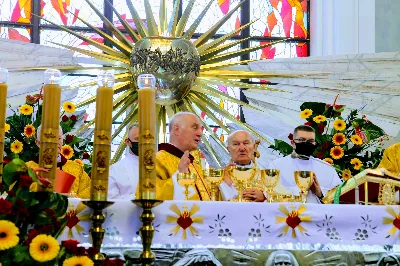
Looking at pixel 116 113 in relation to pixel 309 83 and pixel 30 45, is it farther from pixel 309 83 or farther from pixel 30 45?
pixel 309 83

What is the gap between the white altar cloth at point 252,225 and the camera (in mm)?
3398

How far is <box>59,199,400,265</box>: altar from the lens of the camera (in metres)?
3.39

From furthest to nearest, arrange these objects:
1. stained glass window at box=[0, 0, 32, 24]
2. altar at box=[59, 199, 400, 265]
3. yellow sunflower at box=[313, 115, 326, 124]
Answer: stained glass window at box=[0, 0, 32, 24]
yellow sunflower at box=[313, 115, 326, 124]
altar at box=[59, 199, 400, 265]

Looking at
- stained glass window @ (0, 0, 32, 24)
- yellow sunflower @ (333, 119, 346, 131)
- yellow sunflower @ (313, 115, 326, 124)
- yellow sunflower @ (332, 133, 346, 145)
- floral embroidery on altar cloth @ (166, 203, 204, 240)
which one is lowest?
floral embroidery on altar cloth @ (166, 203, 204, 240)

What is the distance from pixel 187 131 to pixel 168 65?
6.66 feet

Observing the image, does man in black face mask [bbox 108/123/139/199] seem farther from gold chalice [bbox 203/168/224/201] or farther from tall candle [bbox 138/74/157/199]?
tall candle [bbox 138/74/157/199]

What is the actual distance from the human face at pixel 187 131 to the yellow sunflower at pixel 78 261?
2.91 meters

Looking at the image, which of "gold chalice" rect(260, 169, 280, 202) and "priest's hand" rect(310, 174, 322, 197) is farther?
"priest's hand" rect(310, 174, 322, 197)

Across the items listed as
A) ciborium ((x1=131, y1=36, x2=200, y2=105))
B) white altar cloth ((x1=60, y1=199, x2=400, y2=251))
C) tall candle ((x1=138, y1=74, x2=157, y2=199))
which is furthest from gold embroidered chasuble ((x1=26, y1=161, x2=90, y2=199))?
tall candle ((x1=138, y1=74, x2=157, y2=199))

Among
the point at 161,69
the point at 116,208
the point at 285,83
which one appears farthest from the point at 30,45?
the point at 116,208

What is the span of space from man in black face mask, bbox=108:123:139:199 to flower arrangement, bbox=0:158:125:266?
11.0ft

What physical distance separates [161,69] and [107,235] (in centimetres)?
404

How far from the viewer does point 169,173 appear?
5.04 metres

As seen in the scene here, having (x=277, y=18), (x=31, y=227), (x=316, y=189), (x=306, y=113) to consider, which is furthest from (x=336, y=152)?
(x=31, y=227)
